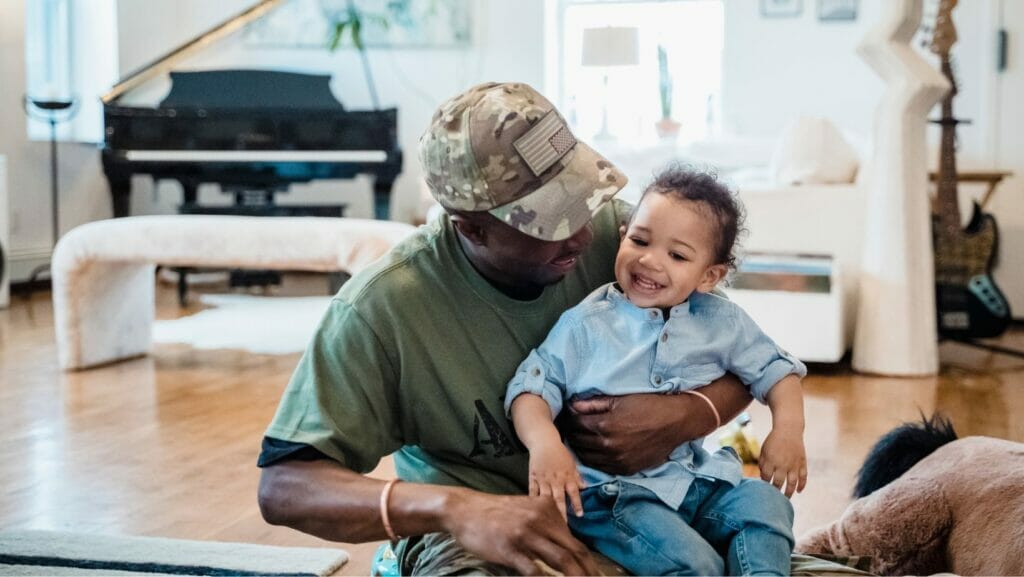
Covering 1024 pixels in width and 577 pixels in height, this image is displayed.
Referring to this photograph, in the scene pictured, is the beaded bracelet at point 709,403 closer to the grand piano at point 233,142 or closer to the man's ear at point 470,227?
the man's ear at point 470,227

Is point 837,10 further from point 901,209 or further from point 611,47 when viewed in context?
point 901,209

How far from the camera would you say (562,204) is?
1.38 meters

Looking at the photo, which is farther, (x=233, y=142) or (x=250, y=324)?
(x=233, y=142)

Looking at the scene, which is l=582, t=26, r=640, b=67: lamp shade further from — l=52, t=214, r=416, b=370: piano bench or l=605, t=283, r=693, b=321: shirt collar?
l=605, t=283, r=693, b=321: shirt collar

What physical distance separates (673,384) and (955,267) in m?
3.94

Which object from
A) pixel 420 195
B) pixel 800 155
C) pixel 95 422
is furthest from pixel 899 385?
pixel 420 195

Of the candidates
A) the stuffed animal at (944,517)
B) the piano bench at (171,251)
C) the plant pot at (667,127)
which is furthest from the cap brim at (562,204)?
the plant pot at (667,127)

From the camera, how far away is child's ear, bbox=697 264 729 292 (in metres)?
1.56

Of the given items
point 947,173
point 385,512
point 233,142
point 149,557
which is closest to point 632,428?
point 385,512

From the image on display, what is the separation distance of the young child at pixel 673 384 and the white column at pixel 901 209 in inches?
127

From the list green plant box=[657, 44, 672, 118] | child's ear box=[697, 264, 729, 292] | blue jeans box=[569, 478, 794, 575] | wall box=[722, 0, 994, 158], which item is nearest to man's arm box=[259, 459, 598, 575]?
blue jeans box=[569, 478, 794, 575]

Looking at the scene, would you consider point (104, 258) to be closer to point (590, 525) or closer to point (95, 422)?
point (95, 422)

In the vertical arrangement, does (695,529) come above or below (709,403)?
below

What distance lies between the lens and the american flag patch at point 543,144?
54.2 inches
